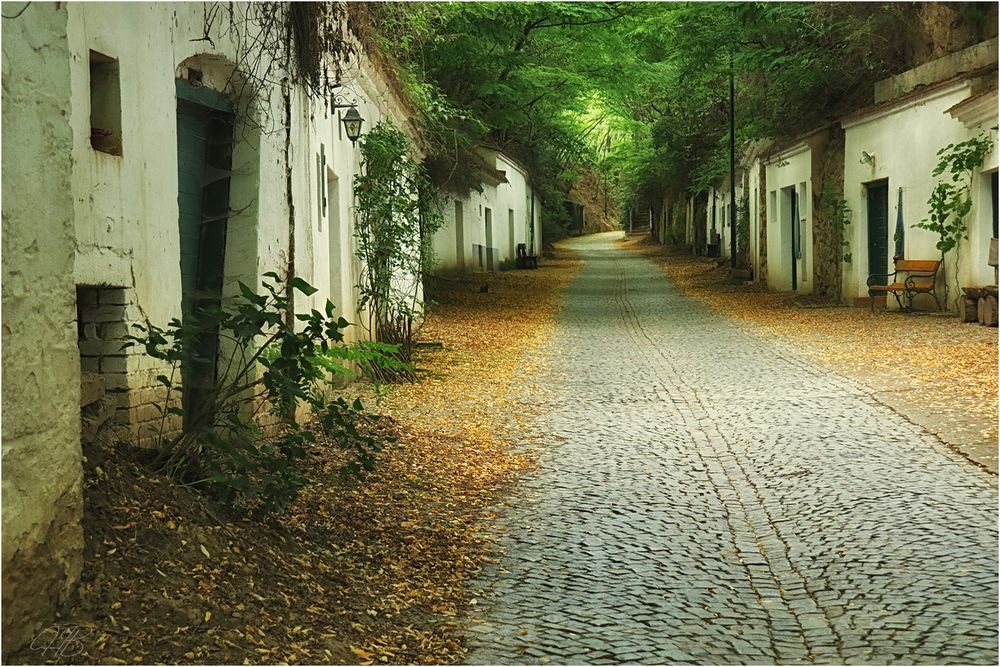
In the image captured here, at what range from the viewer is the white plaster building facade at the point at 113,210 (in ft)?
10.8

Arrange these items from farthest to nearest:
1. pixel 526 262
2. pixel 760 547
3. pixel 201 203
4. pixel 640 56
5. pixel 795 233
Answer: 1. pixel 526 262
2. pixel 640 56
3. pixel 795 233
4. pixel 201 203
5. pixel 760 547

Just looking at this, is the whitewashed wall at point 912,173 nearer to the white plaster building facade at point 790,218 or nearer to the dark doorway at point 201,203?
the white plaster building facade at point 790,218

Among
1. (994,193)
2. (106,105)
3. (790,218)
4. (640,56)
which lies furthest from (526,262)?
(106,105)

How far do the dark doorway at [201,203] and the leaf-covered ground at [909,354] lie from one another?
16.8ft

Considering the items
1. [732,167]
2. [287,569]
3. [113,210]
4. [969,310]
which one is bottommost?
[287,569]

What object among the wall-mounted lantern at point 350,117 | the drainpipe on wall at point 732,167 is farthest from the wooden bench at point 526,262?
the wall-mounted lantern at point 350,117

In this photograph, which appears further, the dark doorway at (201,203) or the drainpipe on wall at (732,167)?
the drainpipe on wall at (732,167)

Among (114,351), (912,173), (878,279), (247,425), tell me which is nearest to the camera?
(247,425)

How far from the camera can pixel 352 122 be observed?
1073 cm

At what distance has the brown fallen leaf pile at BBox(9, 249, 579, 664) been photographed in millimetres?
3609

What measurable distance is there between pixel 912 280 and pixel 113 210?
46.1ft

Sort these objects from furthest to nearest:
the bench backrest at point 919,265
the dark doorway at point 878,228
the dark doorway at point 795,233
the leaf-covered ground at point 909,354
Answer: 1. the dark doorway at point 795,233
2. the dark doorway at point 878,228
3. the bench backrest at point 919,265
4. the leaf-covered ground at point 909,354

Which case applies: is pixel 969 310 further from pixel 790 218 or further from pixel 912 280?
pixel 790 218

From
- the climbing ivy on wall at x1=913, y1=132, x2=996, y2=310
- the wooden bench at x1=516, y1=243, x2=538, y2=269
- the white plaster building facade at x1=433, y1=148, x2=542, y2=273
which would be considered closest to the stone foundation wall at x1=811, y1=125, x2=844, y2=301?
the climbing ivy on wall at x1=913, y1=132, x2=996, y2=310
